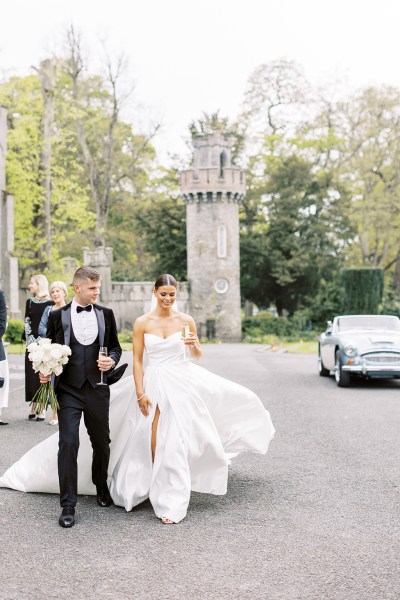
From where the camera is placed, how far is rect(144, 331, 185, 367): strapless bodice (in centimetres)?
657

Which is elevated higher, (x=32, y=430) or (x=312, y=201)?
(x=312, y=201)

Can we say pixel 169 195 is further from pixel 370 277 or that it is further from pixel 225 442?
pixel 225 442

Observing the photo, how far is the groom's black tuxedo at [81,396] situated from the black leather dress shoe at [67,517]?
19 cm

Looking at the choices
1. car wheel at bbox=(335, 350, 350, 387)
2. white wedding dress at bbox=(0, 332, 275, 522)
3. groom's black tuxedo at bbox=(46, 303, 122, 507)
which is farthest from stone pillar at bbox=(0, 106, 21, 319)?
groom's black tuxedo at bbox=(46, 303, 122, 507)

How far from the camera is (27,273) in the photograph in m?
44.5

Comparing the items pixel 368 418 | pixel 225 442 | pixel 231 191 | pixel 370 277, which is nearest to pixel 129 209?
pixel 231 191

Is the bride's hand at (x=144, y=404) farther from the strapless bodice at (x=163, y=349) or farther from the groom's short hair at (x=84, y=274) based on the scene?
the groom's short hair at (x=84, y=274)

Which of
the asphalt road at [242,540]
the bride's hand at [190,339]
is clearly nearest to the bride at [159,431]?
the bride's hand at [190,339]

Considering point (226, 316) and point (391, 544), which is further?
point (226, 316)

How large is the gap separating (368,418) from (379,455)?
300 centimetres

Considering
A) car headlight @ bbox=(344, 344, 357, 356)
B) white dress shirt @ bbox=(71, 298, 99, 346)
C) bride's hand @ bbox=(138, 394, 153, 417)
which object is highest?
white dress shirt @ bbox=(71, 298, 99, 346)

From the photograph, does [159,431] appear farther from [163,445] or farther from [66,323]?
[66,323]

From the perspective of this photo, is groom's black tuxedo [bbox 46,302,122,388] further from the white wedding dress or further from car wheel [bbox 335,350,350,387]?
car wheel [bbox 335,350,350,387]

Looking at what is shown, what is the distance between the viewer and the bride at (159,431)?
6.22m
